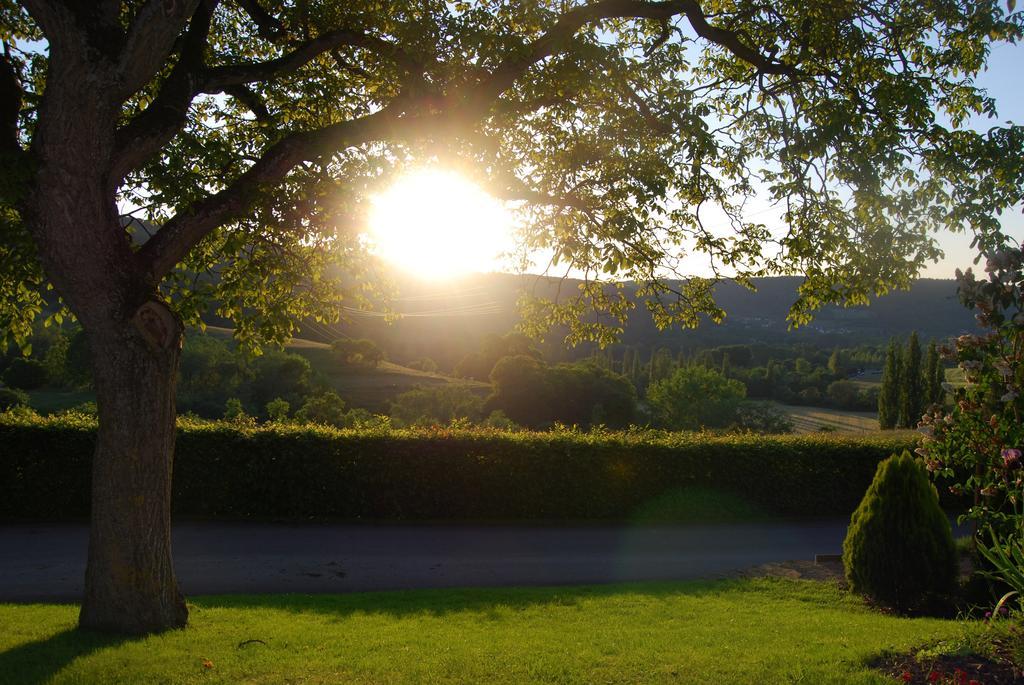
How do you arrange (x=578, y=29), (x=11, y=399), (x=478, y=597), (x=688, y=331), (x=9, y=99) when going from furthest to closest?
(x=688, y=331), (x=11, y=399), (x=478, y=597), (x=578, y=29), (x=9, y=99)

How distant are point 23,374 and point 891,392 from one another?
174 feet

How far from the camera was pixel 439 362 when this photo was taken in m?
82.3

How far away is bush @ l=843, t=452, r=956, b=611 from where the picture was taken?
31.7 feet

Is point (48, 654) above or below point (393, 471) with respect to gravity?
below

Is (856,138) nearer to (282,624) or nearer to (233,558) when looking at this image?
(282,624)

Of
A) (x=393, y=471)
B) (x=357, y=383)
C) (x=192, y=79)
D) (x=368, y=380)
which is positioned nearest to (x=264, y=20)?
(x=192, y=79)

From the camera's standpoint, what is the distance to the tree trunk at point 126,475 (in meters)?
6.80

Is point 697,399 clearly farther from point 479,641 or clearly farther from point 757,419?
point 479,641

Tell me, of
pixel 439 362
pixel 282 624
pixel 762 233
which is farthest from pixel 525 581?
pixel 439 362

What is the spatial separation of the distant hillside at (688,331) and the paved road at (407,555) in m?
57.9

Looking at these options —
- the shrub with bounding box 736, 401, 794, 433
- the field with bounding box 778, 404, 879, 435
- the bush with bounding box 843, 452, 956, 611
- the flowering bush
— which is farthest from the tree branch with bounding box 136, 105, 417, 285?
the field with bounding box 778, 404, 879, 435

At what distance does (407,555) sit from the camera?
40.3 feet

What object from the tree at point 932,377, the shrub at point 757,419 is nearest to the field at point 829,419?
the shrub at point 757,419

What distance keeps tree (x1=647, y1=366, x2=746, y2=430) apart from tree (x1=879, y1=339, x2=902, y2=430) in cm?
887
